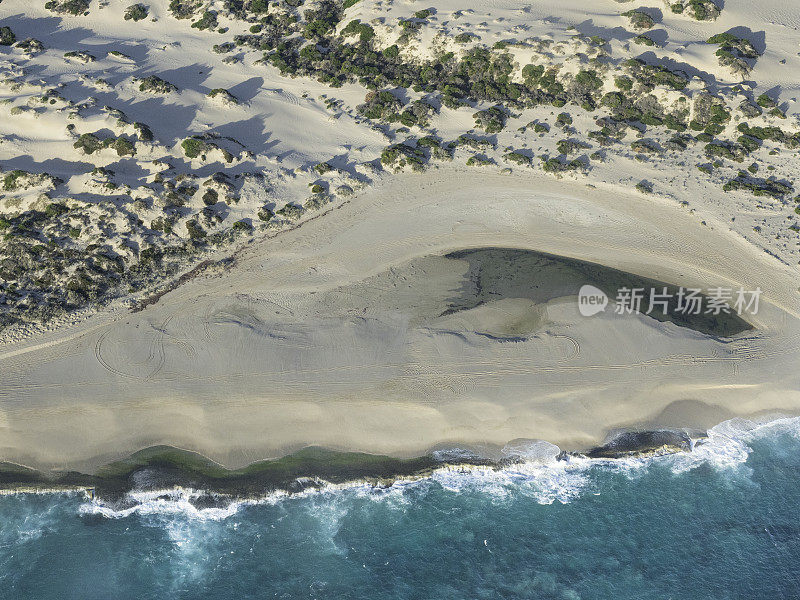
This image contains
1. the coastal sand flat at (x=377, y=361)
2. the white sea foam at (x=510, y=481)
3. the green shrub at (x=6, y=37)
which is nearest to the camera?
the white sea foam at (x=510, y=481)

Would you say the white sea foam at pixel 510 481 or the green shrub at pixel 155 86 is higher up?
the green shrub at pixel 155 86

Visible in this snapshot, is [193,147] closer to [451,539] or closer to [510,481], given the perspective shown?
[510,481]

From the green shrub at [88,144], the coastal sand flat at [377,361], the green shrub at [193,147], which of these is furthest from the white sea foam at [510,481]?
the green shrub at [88,144]

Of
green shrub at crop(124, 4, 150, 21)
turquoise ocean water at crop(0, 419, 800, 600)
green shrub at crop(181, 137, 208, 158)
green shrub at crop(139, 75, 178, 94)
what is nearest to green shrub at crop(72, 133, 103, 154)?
green shrub at crop(181, 137, 208, 158)

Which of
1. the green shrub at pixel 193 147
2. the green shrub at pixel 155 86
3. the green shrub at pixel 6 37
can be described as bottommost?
the green shrub at pixel 193 147

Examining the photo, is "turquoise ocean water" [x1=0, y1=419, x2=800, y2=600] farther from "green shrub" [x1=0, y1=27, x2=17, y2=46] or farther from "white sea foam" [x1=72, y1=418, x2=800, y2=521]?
"green shrub" [x1=0, y1=27, x2=17, y2=46]
